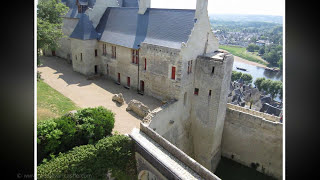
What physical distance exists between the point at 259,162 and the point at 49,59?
3258 cm

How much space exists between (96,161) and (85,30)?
1907 centimetres

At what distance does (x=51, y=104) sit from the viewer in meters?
19.1

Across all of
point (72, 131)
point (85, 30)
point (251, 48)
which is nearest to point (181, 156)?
point (72, 131)

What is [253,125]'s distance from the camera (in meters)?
22.6

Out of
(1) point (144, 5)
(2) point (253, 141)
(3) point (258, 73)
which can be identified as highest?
(1) point (144, 5)

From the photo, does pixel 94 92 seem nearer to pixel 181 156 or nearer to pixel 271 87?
pixel 181 156

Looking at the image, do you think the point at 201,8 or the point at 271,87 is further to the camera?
the point at 271,87

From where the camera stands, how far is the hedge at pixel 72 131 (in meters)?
12.4

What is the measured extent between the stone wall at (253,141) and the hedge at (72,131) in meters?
14.2

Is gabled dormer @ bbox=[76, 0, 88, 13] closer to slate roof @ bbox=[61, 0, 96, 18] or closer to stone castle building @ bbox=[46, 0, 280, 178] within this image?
slate roof @ bbox=[61, 0, 96, 18]

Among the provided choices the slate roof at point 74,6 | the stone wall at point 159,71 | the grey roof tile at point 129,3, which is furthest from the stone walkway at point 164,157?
the grey roof tile at point 129,3

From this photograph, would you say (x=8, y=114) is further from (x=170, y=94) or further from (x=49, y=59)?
(x=49, y=59)

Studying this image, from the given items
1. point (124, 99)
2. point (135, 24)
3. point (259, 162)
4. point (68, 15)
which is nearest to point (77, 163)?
point (124, 99)

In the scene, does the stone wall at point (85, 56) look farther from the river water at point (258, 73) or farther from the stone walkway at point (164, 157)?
the river water at point (258, 73)
